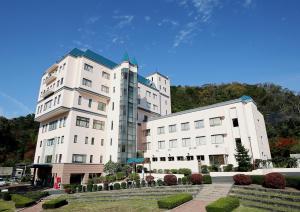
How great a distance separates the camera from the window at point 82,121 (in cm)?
4391

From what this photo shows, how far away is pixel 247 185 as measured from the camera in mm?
21594

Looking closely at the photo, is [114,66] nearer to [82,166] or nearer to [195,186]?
[82,166]

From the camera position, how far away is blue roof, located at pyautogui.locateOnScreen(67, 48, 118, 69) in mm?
48250

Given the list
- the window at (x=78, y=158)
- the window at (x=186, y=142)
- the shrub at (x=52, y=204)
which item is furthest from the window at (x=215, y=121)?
the shrub at (x=52, y=204)

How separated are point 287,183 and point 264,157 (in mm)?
21266

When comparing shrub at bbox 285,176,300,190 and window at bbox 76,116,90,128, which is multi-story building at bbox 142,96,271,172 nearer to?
window at bbox 76,116,90,128

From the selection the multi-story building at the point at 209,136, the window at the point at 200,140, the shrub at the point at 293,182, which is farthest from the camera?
the window at the point at 200,140

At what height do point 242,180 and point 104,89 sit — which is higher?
point 104,89

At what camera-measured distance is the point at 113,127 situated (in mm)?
47031

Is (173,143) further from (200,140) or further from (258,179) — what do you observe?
(258,179)

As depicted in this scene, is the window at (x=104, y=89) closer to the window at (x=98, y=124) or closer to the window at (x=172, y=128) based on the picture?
the window at (x=98, y=124)

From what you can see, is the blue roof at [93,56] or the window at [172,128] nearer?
the window at [172,128]

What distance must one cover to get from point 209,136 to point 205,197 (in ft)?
69.2

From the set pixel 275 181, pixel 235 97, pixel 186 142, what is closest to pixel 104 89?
pixel 186 142
